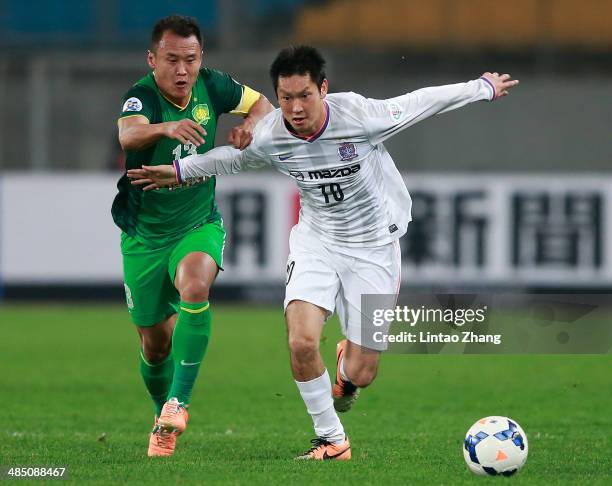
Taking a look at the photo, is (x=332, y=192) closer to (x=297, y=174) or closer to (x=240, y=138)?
(x=297, y=174)

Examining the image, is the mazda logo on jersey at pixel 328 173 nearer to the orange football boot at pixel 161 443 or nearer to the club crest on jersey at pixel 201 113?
the club crest on jersey at pixel 201 113

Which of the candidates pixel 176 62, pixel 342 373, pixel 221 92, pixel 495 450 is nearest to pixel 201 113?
pixel 221 92

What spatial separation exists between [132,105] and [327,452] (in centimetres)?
216

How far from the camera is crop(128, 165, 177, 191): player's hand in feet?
22.9

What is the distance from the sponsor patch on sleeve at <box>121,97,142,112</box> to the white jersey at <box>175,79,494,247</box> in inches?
17.4

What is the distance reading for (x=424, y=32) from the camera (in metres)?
19.4

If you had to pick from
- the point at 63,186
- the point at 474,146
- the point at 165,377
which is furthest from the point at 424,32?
the point at 165,377

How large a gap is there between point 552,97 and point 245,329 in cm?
629

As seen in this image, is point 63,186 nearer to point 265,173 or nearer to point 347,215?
point 265,173

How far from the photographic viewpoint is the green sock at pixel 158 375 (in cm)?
794

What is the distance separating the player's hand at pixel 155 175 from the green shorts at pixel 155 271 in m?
0.56

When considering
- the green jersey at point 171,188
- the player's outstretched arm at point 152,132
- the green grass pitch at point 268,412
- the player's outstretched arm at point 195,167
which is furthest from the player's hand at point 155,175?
the green grass pitch at point 268,412

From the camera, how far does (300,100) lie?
6.74 meters

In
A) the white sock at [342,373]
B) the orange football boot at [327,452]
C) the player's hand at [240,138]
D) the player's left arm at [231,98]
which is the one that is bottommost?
the orange football boot at [327,452]
